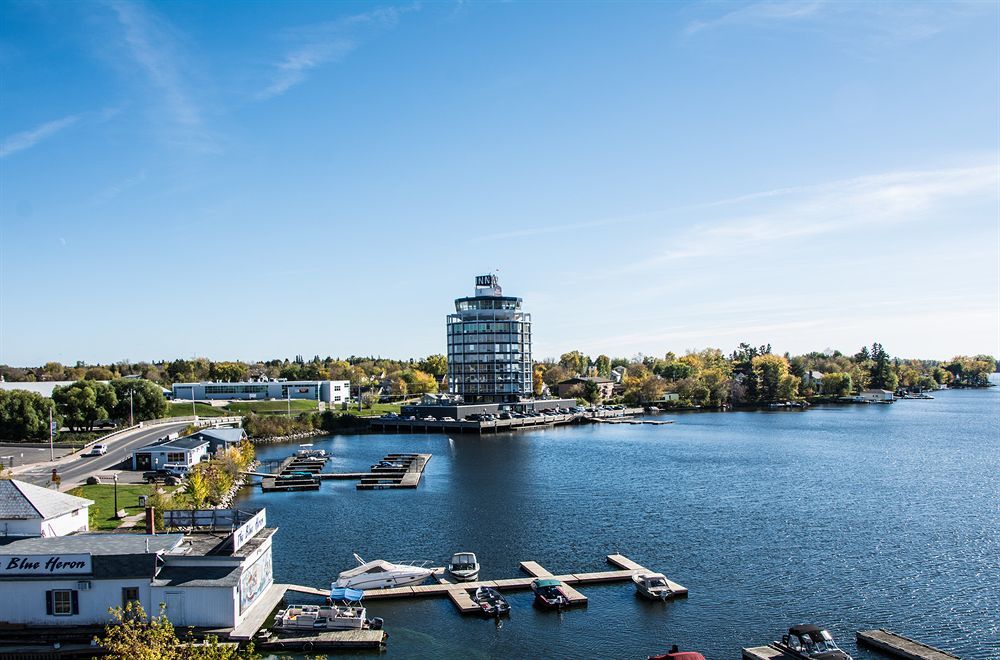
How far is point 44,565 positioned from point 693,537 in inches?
1609

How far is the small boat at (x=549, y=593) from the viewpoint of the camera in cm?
3981

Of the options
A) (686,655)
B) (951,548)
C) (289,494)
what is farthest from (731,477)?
(686,655)

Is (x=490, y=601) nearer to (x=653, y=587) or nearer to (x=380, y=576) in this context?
(x=380, y=576)

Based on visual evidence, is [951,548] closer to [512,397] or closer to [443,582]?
[443,582]

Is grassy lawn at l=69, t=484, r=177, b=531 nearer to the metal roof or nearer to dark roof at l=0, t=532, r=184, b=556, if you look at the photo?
the metal roof

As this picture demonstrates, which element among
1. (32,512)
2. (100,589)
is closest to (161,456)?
(32,512)

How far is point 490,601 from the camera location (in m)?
39.7

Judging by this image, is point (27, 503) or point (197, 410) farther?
point (197, 410)

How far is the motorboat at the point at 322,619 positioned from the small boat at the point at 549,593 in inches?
339

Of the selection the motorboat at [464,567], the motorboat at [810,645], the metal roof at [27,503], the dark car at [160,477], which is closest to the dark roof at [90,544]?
the metal roof at [27,503]

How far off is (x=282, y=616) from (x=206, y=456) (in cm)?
5568

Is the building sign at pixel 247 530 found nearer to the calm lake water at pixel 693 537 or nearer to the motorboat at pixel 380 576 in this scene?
the motorboat at pixel 380 576

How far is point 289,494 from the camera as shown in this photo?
75.8 meters

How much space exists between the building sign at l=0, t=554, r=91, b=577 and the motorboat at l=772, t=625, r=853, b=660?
102ft
